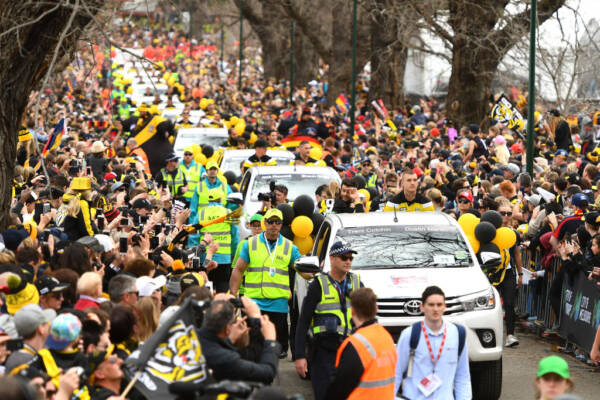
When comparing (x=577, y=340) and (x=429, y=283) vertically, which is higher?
(x=429, y=283)

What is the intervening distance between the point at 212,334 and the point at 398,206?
320 inches

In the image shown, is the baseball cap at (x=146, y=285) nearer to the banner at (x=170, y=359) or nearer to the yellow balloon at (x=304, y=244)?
the banner at (x=170, y=359)

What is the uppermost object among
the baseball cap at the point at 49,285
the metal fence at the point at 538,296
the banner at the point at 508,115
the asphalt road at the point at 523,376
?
the banner at the point at 508,115

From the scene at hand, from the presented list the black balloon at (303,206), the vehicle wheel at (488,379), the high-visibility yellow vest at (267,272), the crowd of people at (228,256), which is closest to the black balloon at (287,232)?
the black balloon at (303,206)

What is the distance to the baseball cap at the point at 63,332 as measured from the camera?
6516mm

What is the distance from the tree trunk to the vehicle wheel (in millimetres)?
5005

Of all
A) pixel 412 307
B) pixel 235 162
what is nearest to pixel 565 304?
pixel 412 307

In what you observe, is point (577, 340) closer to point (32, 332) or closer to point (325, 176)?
point (325, 176)

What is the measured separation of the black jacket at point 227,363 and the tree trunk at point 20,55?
516cm

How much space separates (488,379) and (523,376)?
1536 mm

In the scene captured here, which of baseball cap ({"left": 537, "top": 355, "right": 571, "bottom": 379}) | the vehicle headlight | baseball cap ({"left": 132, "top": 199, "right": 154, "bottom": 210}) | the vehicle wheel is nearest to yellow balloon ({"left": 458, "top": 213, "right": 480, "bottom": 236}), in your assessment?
the vehicle headlight

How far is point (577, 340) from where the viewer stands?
12.7 metres

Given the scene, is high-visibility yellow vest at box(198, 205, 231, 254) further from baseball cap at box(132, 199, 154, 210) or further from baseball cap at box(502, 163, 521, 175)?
baseball cap at box(502, 163, 521, 175)

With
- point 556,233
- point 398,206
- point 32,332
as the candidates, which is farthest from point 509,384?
point 32,332
